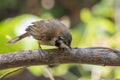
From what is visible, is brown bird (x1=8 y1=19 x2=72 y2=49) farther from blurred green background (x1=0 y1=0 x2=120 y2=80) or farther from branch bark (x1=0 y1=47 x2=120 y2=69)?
blurred green background (x1=0 y1=0 x2=120 y2=80)

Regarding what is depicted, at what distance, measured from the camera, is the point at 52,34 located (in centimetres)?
84

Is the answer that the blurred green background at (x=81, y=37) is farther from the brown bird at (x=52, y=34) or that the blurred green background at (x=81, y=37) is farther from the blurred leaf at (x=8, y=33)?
the brown bird at (x=52, y=34)

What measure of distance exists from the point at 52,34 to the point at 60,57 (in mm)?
58

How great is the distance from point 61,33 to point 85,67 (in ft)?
2.51

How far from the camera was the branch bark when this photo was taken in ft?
2.64

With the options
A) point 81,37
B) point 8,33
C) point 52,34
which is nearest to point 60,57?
point 52,34

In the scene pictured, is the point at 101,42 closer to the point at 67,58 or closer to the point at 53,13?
the point at 67,58

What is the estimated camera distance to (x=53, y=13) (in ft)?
8.87

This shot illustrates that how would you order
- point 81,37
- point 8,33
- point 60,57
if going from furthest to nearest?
point 81,37 → point 8,33 → point 60,57

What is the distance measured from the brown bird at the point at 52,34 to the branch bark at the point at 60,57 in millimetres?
21

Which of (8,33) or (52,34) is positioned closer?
(52,34)

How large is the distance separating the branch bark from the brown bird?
0.02 metres

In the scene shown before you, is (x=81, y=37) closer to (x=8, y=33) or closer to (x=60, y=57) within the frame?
(x=8, y=33)

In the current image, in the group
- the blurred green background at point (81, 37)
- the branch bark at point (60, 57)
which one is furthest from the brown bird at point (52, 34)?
the blurred green background at point (81, 37)
